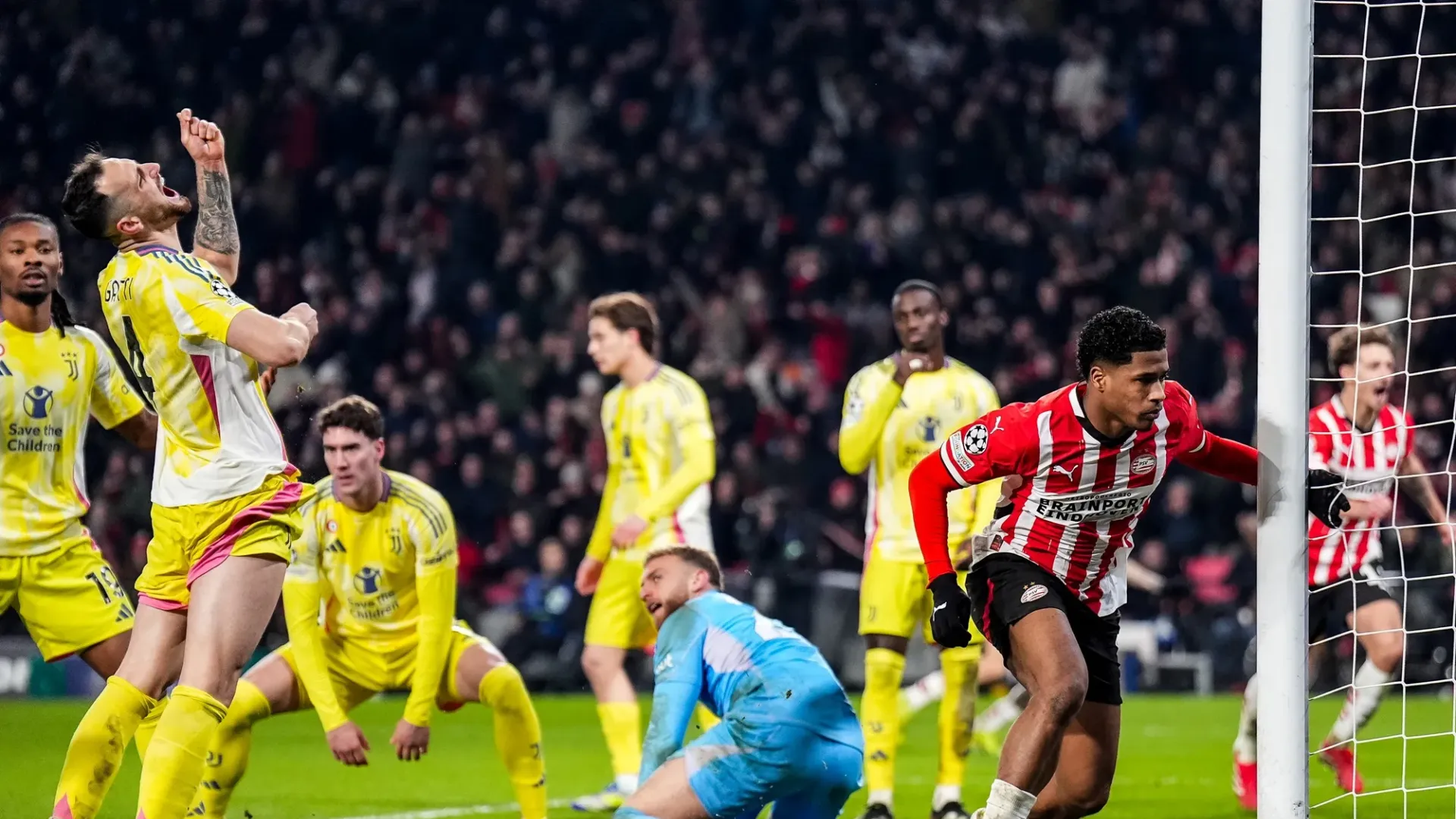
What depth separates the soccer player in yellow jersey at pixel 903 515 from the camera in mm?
7441

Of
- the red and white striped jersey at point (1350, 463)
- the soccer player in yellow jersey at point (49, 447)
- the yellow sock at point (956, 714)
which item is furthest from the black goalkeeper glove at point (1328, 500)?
the soccer player in yellow jersey at point (49, 447)

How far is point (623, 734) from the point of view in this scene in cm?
815

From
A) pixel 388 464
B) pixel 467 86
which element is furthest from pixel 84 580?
pixel 467 86

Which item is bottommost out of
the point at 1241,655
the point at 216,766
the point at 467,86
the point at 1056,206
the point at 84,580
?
the point at 1241,655

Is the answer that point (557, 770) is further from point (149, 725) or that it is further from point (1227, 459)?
point (1227, 459)

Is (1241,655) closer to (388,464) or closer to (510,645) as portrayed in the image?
(510,645)

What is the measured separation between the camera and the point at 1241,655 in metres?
15.7

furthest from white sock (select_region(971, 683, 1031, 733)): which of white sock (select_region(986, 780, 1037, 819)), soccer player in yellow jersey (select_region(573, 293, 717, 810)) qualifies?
white sock (select_region(986, 780, 1037, 819))

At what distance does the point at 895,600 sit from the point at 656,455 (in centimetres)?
150

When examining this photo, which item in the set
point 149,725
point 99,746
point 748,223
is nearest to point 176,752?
point 99,746

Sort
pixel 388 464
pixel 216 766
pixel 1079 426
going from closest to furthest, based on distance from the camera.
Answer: pixel 1079 426 → pixel 216 766 → pixel 388 464

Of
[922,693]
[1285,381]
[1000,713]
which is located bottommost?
[1000,713]

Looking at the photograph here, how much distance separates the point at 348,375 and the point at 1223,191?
10.4 metres

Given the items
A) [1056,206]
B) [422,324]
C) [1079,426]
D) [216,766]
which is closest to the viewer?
[1079,426]
